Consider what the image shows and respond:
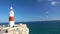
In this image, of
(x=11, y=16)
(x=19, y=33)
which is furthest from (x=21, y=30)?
(x=11, y=16)

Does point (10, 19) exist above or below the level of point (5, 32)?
above

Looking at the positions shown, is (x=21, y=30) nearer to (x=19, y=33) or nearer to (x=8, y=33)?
(x=19, y=33)

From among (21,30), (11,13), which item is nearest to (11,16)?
(11,13)

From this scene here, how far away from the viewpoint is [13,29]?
25.2 m

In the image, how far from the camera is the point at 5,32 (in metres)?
24.3

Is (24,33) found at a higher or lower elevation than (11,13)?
lower

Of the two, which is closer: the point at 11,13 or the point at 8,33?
the point at 8,33

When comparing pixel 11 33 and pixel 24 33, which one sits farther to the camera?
pixel 24 33

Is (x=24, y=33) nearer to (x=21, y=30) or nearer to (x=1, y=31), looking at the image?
(x=21, y=30)

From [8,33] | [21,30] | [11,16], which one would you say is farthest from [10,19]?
[8,33]

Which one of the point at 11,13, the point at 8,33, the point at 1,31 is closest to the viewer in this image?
the point at 8,33

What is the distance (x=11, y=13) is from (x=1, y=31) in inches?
213

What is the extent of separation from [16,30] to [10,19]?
17.2 ft

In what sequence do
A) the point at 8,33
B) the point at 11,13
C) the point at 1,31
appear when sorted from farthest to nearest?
the point at 11,13, the point at 1,31, the point at 8,33
